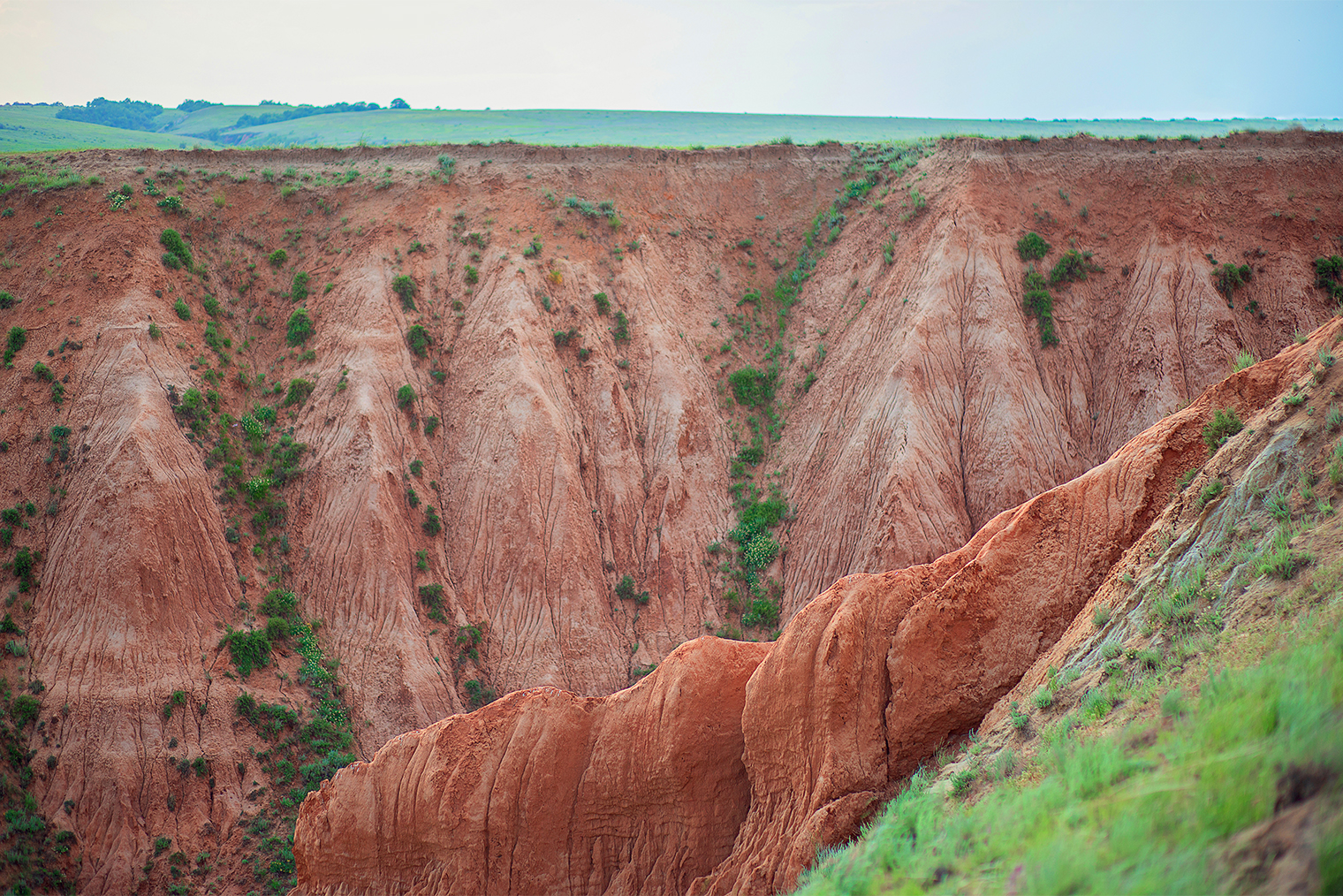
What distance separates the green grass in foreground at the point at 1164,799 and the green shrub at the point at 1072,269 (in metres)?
31.7

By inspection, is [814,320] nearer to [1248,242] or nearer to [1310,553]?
[1248,242]

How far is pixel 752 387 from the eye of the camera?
1455 inches

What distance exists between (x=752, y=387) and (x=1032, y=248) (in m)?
14.3

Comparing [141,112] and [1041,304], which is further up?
[141,112]

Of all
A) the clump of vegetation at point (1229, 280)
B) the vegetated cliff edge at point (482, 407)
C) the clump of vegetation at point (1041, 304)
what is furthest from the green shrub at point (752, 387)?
the clump of vegetation at point (1229, 280)

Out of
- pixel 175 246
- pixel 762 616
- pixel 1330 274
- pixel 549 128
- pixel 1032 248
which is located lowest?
pixel 762 616

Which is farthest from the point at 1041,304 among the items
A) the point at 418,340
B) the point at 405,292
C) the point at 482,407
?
the point at 405,292

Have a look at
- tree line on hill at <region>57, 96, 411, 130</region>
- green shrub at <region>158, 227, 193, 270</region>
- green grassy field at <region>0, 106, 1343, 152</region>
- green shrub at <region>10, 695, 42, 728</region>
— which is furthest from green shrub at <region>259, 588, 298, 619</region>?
tree line on hill at <region>57, 96, 411, 130</region>

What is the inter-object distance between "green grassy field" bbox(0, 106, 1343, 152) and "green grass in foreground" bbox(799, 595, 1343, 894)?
7770 centimetres

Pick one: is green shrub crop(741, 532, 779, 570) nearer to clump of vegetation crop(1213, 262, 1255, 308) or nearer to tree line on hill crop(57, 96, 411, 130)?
clump of vegetation crop(1213, 262, 1255, 308)

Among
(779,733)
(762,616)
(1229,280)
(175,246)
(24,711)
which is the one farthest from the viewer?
(175,246)

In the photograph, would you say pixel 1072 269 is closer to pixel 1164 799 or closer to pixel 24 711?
pixel 1164 799

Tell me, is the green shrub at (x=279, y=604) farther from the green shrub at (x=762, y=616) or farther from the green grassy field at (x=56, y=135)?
the green grassy field at (x=56, y=135)

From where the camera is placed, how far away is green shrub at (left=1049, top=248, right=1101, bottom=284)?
3428 cm
